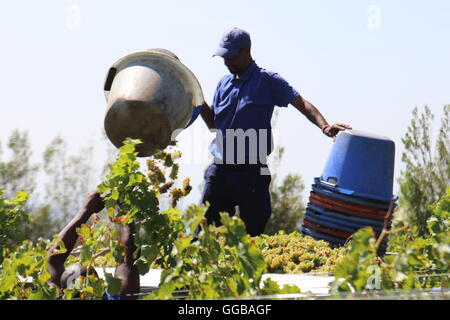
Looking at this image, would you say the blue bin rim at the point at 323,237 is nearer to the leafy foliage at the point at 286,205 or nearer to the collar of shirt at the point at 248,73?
the collar of shirt at the point at 248,73

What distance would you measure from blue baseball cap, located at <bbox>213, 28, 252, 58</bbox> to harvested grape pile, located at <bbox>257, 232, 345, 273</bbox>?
1.40 meters

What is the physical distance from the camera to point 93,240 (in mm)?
3025

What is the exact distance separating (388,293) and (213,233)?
68cm

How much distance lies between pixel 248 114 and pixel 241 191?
22.0 inches

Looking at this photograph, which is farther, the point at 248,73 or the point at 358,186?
the point at 358,186

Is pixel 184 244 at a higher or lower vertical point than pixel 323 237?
higher

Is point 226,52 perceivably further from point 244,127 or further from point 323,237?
point 323,237

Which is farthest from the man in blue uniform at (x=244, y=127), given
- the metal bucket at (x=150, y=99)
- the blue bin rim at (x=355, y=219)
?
the blue bin rim at (x=355, y=219)

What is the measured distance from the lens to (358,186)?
6246 mm

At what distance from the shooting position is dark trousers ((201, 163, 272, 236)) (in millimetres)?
5277

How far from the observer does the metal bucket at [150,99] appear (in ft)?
12.7

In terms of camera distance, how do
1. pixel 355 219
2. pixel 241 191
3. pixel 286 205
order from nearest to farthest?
pixel 241 191
pixel 355 219
pixel 286 205

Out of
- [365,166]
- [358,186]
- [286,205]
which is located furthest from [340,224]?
[286,205]
